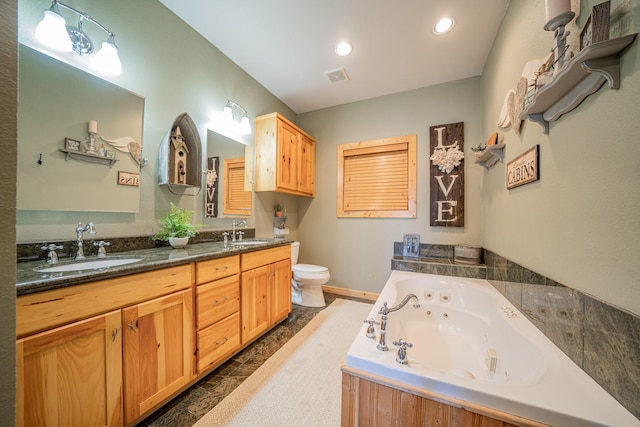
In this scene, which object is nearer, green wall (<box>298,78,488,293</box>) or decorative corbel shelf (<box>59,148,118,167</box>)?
decorative corbel shelf (<box>59,148,118,167</box>)

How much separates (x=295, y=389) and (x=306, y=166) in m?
2.53

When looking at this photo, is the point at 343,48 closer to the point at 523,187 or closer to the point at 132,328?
the point at 523,187

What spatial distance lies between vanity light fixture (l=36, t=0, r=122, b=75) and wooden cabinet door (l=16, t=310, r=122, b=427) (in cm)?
147

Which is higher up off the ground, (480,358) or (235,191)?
(235,191)

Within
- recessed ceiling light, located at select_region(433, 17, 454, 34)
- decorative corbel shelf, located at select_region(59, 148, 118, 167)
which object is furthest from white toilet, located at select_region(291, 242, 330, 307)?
recessed ceiling light, located at select_region(433, 17, 454, 34)

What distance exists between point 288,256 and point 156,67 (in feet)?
6.38

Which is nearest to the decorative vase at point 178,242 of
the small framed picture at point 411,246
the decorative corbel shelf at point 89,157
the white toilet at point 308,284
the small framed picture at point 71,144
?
the decorative corbel shelf at point 89,157

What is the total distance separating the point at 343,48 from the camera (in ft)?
7.16

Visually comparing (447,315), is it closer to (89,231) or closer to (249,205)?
(249,205)

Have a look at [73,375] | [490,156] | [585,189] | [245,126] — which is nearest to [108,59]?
[245,126]

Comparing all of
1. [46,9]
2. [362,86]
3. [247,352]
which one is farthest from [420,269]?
[46,9]

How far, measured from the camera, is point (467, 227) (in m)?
2.61

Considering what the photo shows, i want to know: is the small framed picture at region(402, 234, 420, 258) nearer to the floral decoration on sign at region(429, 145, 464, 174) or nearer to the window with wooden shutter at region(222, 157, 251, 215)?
the floral decoration on sign at region(429, 145, 464, 174)

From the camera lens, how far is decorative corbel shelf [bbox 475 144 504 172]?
184 cm
